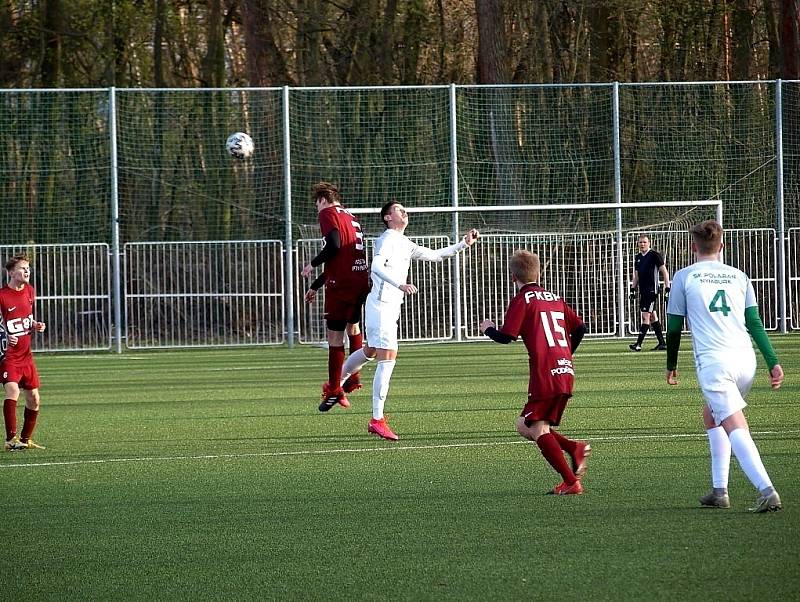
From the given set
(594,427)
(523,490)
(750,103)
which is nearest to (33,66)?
(750,103)

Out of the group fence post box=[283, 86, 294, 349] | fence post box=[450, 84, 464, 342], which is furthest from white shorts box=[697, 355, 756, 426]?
fence post box=[450, 84, 464, 342]

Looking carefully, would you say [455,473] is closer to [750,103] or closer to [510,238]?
[510,238]

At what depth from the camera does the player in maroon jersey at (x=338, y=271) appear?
1261 centimetres

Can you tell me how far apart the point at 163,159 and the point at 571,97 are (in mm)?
8598

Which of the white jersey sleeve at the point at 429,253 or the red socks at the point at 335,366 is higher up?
the white jersey sleeve at the point at 429,253

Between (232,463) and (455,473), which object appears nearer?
(455,473)

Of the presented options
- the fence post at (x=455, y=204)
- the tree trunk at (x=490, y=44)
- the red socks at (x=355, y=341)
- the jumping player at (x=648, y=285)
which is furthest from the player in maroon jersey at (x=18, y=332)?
the tree trunk at (x=490, y=44)

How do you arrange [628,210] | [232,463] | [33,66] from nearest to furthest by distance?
[232,463] < [628,210] < [33,66]

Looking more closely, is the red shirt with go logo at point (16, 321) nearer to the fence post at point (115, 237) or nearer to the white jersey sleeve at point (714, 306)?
the white jersey sleeve at point (714, 306)

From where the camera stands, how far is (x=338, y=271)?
1288 cm

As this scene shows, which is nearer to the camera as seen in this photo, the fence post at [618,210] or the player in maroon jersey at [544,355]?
the player in maroon jersey at [544,355]

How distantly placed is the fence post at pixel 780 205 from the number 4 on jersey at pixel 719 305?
2011cm

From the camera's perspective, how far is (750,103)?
28.8 m

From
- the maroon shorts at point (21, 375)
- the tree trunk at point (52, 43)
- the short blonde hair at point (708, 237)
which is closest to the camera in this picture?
the short blonde hair at point (708, 237)
